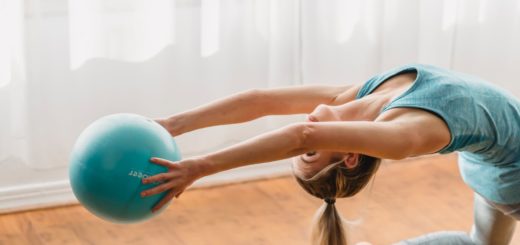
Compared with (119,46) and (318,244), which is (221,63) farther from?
(318,244)

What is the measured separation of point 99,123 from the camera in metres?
2.46

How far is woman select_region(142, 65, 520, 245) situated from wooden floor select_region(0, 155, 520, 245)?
1.59 feet

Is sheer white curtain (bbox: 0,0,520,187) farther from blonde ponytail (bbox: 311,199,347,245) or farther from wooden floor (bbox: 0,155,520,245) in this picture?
blonde ponytail (bbox: 311,199,347,245)

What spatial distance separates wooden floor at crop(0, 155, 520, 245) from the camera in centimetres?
335

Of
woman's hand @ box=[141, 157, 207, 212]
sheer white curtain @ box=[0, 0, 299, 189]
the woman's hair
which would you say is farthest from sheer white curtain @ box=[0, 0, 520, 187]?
woman's hand @ box=[141, 157, 207, 212]

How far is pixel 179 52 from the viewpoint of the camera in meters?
3.63

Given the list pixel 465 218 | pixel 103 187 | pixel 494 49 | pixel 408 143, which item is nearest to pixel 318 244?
pixel 408 143

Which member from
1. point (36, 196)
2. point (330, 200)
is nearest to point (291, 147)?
point (330, 200)

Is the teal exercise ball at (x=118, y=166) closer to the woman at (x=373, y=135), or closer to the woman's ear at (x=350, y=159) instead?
the woman at (x=373, y=135)

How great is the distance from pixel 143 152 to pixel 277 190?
1.45 m

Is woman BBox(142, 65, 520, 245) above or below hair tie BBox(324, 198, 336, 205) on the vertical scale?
above

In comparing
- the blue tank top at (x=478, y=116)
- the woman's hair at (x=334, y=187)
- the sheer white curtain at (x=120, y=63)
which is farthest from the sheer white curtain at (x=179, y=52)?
the woman's hair at (x=334, y=187)

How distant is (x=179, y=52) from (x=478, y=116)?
1.41 m

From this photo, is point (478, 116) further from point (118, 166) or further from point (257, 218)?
point (257, 218)
